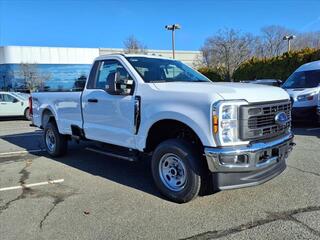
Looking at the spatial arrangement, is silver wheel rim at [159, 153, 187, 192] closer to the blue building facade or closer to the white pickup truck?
the white pickup truck

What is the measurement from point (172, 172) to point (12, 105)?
51.1 ft

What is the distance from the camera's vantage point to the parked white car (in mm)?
18922

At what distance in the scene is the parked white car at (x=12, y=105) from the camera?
18.9 metres

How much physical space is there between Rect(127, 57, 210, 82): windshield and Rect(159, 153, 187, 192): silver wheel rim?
1.33m

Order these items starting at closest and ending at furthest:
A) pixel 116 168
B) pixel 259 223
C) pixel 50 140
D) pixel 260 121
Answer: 1. pixel 259 223
2. pixel 260 121
3. pixel 116 168
4. pixel 50 140

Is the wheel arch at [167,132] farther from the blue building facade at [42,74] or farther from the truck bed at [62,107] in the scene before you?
the blue building facade at [42,74]

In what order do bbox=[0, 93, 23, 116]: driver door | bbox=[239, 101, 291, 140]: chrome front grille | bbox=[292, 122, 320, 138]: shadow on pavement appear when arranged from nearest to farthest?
bbox=[239, 101, 291, 140]: chrome front grille < bbox=[292, 122, 320, 138]: shadow on pavement < bbox=[0, 93, 23, 116]: driver door

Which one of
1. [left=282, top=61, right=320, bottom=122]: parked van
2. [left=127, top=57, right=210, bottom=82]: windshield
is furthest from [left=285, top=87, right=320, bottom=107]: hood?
[left=127, top=57, right=210, bottom=82]: windshield

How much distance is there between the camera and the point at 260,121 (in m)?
4.96

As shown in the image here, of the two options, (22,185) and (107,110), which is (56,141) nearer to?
(22,185)

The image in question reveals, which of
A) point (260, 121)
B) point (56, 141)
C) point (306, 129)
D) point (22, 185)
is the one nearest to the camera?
point (260, 121)

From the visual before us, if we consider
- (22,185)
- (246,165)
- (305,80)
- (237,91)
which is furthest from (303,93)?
(22,185)

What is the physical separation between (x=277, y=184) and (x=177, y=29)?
3091 cm

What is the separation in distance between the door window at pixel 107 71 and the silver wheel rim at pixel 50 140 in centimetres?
232
